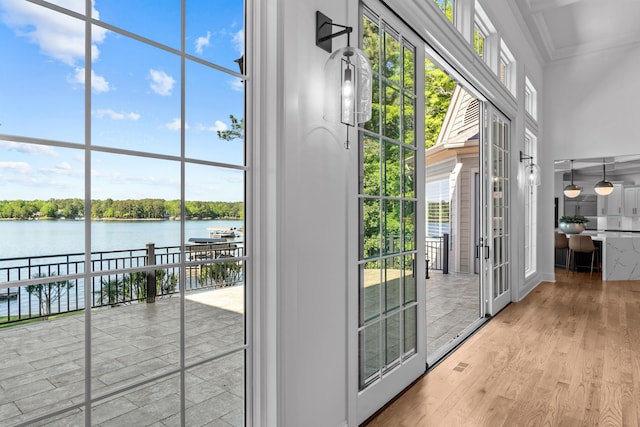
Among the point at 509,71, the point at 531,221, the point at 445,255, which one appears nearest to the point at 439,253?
the point at 445,255

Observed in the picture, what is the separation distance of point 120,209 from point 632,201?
10.3 m

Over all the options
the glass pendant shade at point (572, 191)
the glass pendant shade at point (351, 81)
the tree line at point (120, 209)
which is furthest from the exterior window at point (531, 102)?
the tree line at point (120, 209)

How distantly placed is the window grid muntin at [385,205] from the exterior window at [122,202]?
82 centimetres

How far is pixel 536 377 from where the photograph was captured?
2.79 metres

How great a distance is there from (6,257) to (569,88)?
26.9 feet

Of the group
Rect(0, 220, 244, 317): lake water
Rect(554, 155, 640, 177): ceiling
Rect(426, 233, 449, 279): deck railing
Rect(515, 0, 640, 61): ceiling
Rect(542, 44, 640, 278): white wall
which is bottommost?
Rect(426, 233, 449, 279): deck railing

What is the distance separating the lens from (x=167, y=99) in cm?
135

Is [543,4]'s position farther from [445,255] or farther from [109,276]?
[109,276]

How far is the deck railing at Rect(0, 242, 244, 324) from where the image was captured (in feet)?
3.45

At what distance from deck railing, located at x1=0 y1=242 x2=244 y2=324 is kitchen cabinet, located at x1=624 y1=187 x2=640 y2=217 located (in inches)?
381

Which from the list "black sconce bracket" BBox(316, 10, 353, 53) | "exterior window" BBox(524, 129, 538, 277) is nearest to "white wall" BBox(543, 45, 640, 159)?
"exterior window" BBox(524, 129, 538, 277)

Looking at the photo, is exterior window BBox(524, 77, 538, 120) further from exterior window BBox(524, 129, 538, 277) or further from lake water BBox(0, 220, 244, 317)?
lake water BBox(0, 220, 244, 317)

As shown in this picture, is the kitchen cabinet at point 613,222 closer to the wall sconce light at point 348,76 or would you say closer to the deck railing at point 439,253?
the deck railing at point 439,253

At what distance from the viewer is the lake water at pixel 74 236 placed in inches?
41.2
